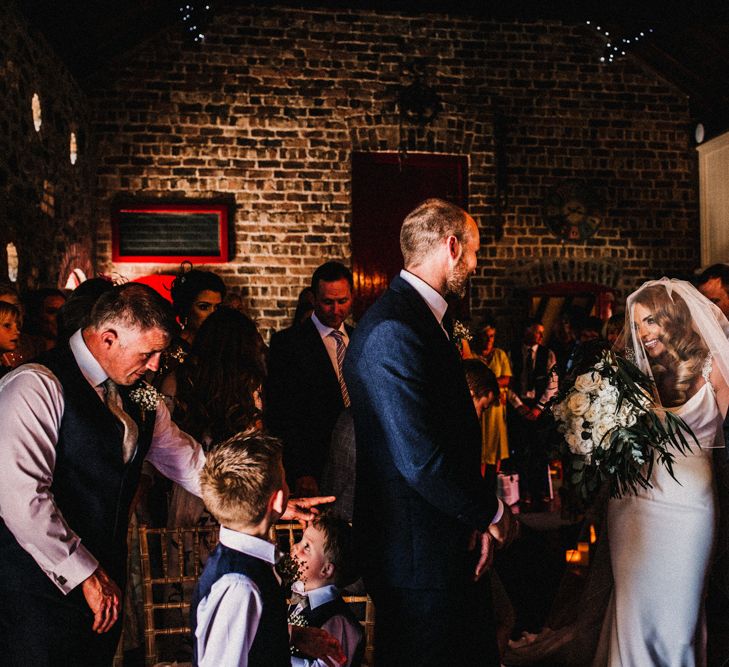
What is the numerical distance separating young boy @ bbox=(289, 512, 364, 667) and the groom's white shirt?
0.69 metres

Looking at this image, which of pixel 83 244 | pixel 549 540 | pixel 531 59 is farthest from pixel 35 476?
pixel 531 59

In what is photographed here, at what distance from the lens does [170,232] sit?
27.5 feet

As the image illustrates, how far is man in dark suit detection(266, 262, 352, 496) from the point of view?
3.95m

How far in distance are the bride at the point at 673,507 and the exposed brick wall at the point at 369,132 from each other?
559cm

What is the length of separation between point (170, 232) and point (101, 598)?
21.6ft

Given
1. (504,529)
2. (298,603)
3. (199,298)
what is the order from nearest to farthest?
(504,529) < (298,603) < (199,298)

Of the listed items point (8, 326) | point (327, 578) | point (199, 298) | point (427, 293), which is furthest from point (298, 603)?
point (199, 298)

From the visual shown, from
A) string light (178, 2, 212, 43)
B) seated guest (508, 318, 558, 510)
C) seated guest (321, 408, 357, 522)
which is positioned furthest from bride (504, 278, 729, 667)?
string light (178, 2, 212, 43)

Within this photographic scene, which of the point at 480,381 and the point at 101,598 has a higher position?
the point at 480,381

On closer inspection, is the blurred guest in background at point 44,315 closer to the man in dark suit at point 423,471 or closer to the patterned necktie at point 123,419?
the patterned necktie at point 123,419

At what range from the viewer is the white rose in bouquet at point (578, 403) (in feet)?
10.7

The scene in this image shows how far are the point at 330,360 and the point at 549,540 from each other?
315 centimetres

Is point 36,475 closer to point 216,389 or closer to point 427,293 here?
point 427,293

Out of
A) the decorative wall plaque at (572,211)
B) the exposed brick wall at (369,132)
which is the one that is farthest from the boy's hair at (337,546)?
the decorative wall plaque at (572,211)
